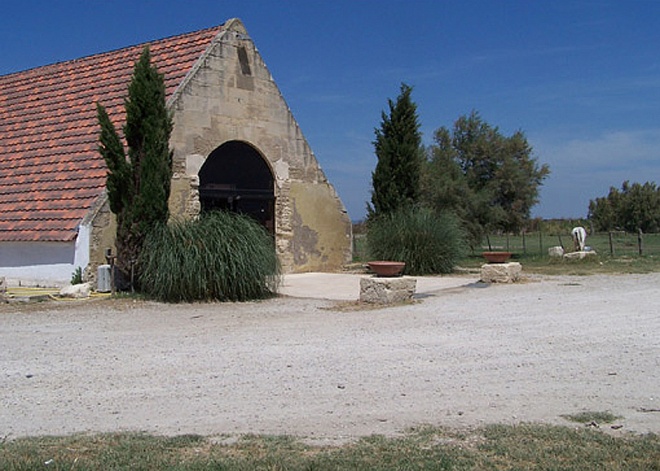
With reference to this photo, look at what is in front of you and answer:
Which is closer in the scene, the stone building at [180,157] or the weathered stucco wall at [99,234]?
the weathered stucco wall at [99,234]

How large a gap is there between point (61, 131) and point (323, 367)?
45.2 ft

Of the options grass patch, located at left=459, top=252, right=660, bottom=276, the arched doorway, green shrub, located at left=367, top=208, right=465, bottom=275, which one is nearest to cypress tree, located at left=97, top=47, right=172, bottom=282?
the arched doorway

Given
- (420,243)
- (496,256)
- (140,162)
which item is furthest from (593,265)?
(140,162)

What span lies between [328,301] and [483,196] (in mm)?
16536

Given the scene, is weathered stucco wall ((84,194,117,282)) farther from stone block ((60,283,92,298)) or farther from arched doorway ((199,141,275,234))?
arched doorway ((199,141,275,234))

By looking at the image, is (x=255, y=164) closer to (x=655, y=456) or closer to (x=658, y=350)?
(x=658, y=350)

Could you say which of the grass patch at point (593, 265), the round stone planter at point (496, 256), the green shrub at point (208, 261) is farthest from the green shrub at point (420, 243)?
the green shrub at point (208, 261)

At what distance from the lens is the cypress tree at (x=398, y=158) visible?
73.6ft

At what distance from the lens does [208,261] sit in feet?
46.9

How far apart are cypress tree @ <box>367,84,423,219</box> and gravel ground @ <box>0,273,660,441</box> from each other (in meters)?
9.11

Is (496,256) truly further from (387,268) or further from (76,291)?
(76,291)

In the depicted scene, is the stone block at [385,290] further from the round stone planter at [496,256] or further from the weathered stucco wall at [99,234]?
the weathered stucco wall at [99,234]

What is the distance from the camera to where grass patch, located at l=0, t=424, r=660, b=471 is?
197 inches

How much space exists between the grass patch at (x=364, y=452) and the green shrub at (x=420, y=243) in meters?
14.7
